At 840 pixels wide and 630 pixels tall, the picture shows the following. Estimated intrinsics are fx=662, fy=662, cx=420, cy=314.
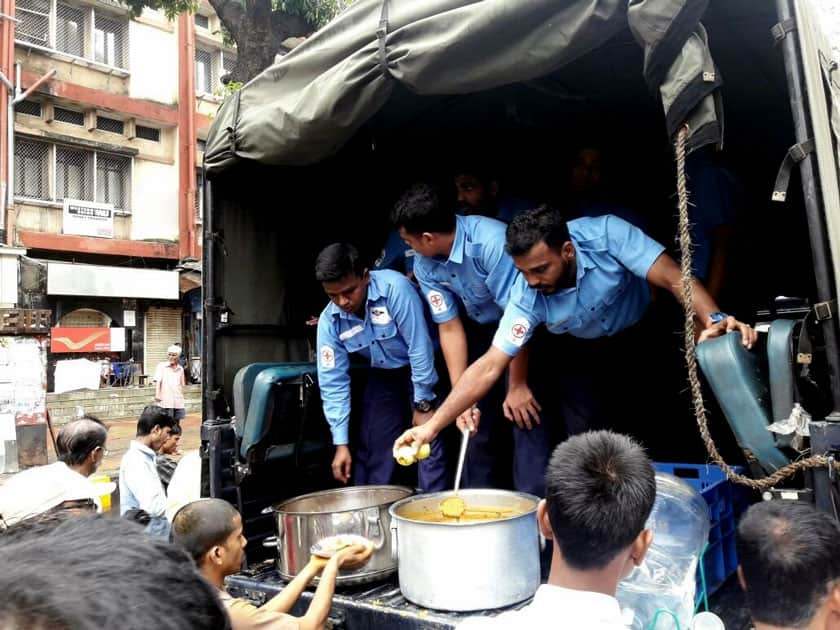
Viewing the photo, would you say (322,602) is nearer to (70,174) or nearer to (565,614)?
(565,614)

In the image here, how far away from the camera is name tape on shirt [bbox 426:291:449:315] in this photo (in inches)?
129

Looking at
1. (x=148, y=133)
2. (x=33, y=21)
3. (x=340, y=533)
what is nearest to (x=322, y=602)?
(x=340, y=533)

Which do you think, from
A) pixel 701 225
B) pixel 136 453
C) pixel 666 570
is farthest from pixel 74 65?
pixel 666 570

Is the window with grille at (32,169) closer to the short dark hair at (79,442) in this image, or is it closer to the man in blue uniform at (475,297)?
the short dark hair at (79,442)

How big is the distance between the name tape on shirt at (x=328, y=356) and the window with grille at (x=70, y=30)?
584 inches

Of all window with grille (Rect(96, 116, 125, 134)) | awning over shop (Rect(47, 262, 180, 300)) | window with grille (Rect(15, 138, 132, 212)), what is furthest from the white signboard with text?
window with grille (Rect(96, 116, 125, 134))

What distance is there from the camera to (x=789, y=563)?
145 centimetres

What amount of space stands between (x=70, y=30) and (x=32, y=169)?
3448 millimetres

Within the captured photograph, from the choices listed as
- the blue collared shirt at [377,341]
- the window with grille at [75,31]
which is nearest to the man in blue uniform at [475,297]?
the blue collared shirt at [377,341]

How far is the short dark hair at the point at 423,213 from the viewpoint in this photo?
9.96 feet

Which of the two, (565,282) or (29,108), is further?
Answer: (29,108)

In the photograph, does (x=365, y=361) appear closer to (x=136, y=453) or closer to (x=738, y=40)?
(x=136, y=453)

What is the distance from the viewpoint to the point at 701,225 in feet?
10.8

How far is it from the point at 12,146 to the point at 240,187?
1221cm
